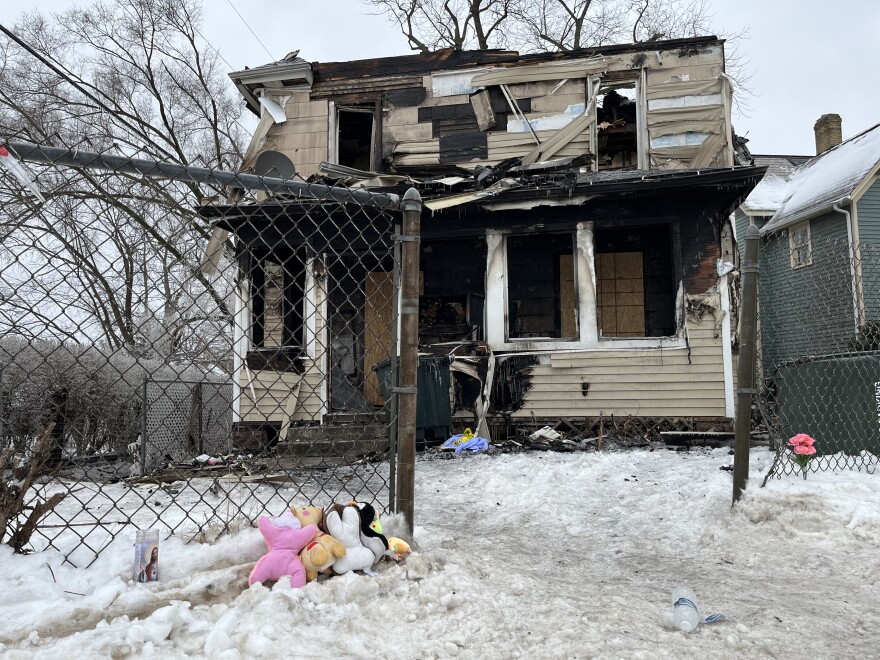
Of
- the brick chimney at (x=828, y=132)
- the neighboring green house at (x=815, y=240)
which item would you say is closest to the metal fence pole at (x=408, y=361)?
the neighboring green house at (x=815, y=240)

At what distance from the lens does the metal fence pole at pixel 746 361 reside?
3623 millimetres

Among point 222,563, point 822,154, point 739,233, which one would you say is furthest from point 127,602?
point 822,154

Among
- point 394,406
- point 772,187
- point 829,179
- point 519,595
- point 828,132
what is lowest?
point 519,595

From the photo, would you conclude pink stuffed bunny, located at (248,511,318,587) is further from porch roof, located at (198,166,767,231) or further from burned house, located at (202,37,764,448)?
porch roof, located at (198,166,767,231)

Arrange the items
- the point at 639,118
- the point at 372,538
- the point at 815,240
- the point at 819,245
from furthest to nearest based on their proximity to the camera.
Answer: the point at 815,240, the point at 819,245, the point at 639,118, the point at 372,538

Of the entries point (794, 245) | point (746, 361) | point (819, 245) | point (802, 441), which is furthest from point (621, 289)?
point (794, 245)

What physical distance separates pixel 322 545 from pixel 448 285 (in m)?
9.01

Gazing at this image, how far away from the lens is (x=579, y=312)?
29.5 ft

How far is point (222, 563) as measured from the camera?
2.35 metres

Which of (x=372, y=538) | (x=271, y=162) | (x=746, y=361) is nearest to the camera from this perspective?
(x=372, y=538)

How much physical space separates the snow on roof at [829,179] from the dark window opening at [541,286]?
799cm

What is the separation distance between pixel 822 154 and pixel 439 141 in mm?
14968

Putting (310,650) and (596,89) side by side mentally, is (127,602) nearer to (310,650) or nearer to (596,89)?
(310,650)

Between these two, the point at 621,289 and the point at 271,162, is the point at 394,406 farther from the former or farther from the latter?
the point at 621,289
